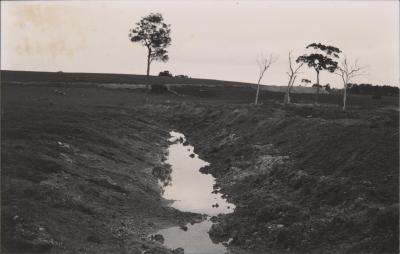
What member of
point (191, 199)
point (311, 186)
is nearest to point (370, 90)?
point (191, 199)

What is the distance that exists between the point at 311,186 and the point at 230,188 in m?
5.33

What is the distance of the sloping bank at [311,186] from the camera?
15617mm

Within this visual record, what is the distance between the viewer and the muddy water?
17153mm

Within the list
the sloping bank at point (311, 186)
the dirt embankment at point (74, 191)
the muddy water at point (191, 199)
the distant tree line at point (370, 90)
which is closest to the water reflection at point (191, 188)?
the muddy water at point (191, 199)

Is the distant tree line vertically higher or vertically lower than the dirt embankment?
higher

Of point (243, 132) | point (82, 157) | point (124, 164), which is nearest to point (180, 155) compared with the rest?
point (243, 132)

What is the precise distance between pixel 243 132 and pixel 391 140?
16409 mm

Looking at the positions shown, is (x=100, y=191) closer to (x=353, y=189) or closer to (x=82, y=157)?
(x=82, y=157)

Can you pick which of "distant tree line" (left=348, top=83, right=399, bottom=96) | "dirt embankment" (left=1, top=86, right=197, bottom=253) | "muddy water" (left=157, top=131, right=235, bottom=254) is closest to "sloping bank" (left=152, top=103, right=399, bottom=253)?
"muddy water" (left=157, top=131, right=235, bottom=254)

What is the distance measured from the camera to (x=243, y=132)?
3872cm

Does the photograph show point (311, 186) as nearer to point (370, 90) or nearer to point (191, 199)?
point (191, 199)

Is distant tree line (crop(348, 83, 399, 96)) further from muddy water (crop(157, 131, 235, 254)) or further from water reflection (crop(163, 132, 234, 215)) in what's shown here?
water reflection (crop(163, 132, 234, 215))

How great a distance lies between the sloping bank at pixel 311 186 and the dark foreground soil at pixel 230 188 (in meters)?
0.06

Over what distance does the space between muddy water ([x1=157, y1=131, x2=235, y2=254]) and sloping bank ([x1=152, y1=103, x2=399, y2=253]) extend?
657 mm
